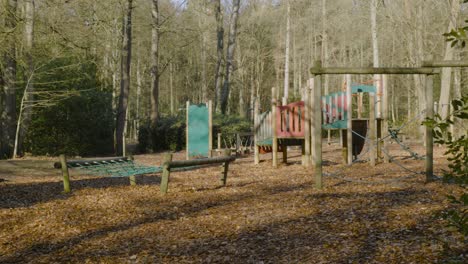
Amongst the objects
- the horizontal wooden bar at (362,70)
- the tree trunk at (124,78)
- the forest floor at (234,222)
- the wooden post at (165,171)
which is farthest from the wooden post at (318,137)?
the tree trunk at (124,78)

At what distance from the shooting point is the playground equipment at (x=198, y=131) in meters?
15.1

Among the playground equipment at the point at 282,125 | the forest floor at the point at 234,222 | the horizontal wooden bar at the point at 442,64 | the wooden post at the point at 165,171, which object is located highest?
the horizontal wooden bar at the point at 442,64

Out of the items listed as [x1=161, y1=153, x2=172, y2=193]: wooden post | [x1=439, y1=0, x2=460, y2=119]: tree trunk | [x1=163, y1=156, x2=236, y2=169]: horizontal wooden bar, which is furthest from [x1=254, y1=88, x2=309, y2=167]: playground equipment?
[x1=439, y1=0, x2=460, y2=119]: tree trunk

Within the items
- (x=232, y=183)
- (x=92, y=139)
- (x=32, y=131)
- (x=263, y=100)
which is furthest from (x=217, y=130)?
(x=263, y=100)

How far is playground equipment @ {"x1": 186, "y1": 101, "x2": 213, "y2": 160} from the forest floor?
213 inches

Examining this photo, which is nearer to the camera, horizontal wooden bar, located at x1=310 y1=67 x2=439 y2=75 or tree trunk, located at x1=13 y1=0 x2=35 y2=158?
horizontal wooden bar, located at x1=310 y1=67 x2=439 y2=75

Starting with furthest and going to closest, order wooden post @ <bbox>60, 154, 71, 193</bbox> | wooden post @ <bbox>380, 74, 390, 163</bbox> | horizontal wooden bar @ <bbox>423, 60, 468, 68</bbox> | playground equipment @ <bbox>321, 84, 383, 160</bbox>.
Result: 1. wooden post @ <bbox>380, 74, 390, 163</bbox>
2. playground equipment @ <bbox>321, 84, 383, 160</bbox>
3. wooden post @ <bbox>60, 154, 71, 193</bbox>
4. horizontal wooden bar @ <bbox>423, 60, 468, 68</bbox>

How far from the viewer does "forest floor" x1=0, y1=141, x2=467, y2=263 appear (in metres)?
4.57

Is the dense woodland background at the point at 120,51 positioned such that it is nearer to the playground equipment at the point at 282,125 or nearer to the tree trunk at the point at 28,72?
the tree trunk at the point at 28,72

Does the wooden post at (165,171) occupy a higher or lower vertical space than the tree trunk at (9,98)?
lower

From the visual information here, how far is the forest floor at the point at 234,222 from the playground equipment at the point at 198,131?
5.40 metres

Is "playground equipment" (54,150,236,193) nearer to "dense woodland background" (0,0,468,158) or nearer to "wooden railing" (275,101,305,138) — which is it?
"wooden railing" (275,101,305,138)

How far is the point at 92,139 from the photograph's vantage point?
2034cm

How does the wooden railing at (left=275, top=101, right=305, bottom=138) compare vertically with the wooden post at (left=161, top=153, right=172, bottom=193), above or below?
above
